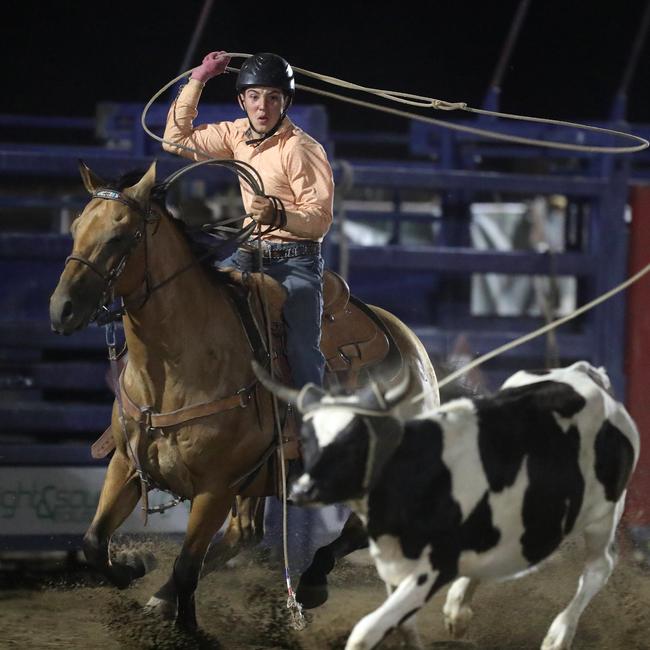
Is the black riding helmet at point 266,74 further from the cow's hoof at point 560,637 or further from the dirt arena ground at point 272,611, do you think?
the cow's hoof at point 560,637

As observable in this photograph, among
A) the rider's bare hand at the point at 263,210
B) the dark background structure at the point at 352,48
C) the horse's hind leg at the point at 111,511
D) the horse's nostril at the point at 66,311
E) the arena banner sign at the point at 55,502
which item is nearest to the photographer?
the horse's nostril at the point at 66,311

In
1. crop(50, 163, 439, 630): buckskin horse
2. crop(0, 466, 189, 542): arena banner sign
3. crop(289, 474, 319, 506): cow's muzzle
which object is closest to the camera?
crop(289, 474, 319, 506): cow's muzzle

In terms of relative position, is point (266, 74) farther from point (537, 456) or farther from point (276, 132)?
point (537, 456)

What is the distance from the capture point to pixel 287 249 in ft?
15.1

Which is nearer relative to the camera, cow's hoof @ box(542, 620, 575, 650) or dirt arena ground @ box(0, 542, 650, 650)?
cow's hoof @ box(542, 620, 575, 650)

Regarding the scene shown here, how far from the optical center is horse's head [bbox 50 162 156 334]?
3.85 m

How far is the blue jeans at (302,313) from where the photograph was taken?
438cm

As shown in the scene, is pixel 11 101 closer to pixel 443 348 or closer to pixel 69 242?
pixel 69 242

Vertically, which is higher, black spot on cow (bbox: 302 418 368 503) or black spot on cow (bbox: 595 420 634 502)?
black spot on cow (bbox: 302 418 368 503)

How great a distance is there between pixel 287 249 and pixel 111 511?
1.15m

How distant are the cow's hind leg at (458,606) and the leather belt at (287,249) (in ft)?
4.46

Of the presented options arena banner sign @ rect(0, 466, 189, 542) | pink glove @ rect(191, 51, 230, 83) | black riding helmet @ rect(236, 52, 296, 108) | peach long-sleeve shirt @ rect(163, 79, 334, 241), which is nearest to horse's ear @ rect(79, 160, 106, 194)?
peach long-sleeve shirt @ rect(163, 79, 334, 241)

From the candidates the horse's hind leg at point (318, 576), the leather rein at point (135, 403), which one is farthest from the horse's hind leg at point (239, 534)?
the leather rein at point (135, 403)

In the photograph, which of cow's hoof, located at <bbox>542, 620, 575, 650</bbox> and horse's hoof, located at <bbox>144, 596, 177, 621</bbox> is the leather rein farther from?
cow's hoof, located at <bbox>542, 620, 575, 650</bbox>
